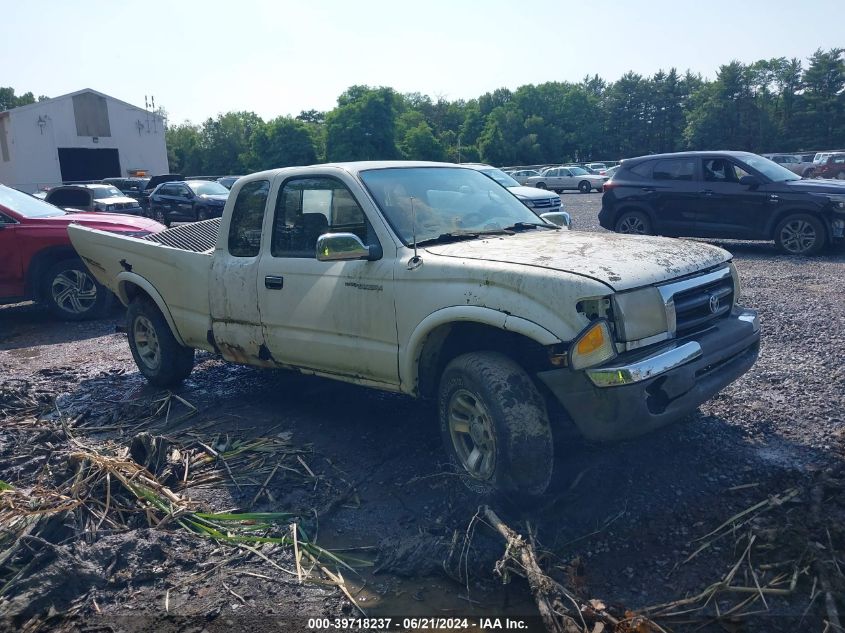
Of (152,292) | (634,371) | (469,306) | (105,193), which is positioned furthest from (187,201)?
(634,371)

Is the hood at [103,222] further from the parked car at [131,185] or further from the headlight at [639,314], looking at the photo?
the parked car at [131,185]

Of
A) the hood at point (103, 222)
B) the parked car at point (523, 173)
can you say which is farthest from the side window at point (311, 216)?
the parked car at point (523, 173)

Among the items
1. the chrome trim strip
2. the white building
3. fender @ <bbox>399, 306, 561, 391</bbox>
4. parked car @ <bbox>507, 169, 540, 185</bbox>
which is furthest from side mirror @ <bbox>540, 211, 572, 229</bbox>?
the white building

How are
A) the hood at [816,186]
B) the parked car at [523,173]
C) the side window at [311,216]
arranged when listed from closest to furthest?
the side window at [311,216]
the hood at [816,186]
the parked car at [523,173]

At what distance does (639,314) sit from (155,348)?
14.8ft

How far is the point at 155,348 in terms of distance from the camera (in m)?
6.54

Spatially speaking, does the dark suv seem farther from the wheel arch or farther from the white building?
the white building

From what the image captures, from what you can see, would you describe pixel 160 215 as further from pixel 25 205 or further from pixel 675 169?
pixel 675 169

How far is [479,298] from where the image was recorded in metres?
3.89

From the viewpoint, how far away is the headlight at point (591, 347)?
11.7 feet

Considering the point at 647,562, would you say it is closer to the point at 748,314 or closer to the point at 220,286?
the point at 748,314

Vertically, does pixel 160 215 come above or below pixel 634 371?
below

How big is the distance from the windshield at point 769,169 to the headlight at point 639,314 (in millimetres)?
9578

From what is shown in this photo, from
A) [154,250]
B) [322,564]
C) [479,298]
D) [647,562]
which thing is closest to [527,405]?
[479,298]
